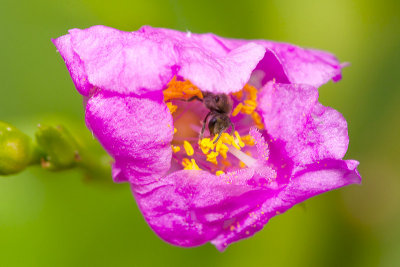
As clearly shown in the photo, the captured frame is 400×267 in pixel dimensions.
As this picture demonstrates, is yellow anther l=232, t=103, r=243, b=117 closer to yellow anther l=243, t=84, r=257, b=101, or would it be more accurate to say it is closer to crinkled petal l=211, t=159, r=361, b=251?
yellow anther l=243, t=84, r=257, b=101

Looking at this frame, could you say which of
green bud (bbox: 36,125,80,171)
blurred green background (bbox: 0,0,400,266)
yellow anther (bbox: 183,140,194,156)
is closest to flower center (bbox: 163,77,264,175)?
yellow anther (bbox: 183,140,194,156)

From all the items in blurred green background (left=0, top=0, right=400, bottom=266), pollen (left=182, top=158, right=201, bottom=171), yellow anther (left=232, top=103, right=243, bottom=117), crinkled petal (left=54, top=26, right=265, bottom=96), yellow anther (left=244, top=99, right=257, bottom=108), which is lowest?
blurred green background (left=0, top=0, right=400, bottom=266)

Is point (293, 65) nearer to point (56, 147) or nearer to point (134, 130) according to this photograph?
point (134, 130)

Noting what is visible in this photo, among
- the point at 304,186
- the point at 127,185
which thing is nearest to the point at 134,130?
the point at 304,186

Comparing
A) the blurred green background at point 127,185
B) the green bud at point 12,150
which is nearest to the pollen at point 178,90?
the green bud at point 12,150

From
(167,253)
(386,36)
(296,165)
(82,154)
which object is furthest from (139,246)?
(386,36)

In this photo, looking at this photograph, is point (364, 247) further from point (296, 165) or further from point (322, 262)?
point (296, 165)

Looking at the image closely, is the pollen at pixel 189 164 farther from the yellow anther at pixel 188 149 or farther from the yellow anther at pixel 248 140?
the yellow anther at pixel 248 140
